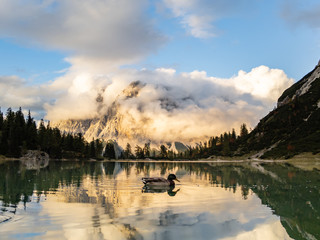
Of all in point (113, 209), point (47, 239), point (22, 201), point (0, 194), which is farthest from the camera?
point (0, 194)

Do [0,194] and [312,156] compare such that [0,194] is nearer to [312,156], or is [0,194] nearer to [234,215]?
[234,215]

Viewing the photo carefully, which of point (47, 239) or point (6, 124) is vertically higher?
point (6, 124)

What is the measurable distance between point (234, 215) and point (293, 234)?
5.15 meters

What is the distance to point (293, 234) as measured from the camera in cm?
1717

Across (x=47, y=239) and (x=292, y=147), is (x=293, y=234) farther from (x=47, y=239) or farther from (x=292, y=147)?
(x=292, y=147)

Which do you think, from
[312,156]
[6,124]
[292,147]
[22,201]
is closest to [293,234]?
[22,201]

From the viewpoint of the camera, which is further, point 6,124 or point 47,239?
point 6,124

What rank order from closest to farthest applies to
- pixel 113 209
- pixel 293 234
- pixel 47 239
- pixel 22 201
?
1. pixel 47 239
2. pixel 293 234
3. pixel 113 209
4. pixel 22 201

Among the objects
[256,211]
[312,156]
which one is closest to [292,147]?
[312,156]

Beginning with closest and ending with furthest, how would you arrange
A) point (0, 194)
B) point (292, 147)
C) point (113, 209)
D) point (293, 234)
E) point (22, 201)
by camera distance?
point (293, 234) → point (113, 209) → point (22, 201) → point (0, 194) → point (292, 147)

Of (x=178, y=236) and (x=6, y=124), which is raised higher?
(x=6, y=124)

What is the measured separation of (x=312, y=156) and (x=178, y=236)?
463 feet

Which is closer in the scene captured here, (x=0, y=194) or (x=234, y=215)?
(x=234, y=215)

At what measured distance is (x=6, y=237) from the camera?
49.4ft
